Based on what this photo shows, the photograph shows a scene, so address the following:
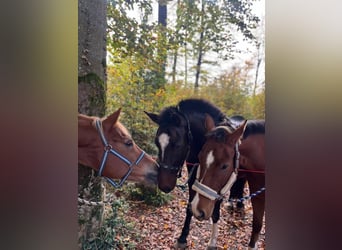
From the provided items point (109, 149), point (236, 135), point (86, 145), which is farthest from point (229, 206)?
point (86, 145)

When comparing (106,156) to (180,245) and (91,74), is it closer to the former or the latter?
(91,74)

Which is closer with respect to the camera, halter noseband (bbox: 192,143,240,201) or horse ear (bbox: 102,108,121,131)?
halter noseband (bbox: 192,143,240,201)

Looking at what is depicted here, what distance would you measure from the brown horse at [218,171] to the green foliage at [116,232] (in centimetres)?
46

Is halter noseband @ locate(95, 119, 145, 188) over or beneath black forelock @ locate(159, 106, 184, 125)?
beneath

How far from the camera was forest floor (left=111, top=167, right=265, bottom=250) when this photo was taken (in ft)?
6.33

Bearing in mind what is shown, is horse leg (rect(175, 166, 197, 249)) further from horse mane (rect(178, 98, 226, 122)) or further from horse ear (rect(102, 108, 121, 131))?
horse ear (rect(102, 108, 121, 131))

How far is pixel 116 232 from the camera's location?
6.72ft

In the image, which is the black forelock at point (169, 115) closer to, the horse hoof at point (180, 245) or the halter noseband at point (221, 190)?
the halter noseband at point (221, 190)

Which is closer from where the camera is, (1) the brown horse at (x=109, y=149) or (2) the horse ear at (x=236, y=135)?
(2) the horse ear at (x=236, y=135)

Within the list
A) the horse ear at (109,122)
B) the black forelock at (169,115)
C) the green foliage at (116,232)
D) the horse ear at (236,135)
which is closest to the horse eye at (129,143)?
the horse ear at (109,122)

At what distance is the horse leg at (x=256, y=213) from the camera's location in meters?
1.90

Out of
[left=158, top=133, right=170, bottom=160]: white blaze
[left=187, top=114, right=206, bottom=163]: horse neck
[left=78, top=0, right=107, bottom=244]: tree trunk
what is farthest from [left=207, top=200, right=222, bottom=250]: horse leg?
[left=78, top=0, right=107, bottom=244]: tree trunk
